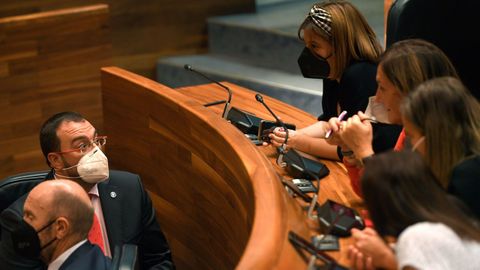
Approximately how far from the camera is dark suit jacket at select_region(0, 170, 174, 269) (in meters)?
1.72

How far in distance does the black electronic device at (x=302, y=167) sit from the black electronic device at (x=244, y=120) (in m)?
0.24

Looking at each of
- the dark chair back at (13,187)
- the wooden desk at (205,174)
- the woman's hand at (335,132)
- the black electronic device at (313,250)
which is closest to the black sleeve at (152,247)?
the wooden desk at (205,174)

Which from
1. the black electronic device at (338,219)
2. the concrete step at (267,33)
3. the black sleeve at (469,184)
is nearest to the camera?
the black sleeve at (469,184)

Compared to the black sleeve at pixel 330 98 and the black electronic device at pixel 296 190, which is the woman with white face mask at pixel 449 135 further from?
the black sleeve at pixel 330 98

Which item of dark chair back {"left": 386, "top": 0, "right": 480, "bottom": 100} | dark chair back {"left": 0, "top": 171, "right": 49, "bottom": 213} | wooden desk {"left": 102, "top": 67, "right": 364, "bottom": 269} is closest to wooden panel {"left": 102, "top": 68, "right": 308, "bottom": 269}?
wooden desk {"left": 102, "top": 67, "right": 364, "bottom": 269}

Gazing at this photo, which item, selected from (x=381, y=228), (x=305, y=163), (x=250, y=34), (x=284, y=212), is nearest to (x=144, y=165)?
(x=305, y=163)

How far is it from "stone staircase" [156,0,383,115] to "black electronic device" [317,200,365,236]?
1.39 meters

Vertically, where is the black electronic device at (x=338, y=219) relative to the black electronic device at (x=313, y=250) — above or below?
below

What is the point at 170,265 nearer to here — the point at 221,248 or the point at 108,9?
the point at 221,248

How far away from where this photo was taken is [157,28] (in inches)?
131

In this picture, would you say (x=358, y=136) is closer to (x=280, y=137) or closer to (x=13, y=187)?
(x=280, y=137)

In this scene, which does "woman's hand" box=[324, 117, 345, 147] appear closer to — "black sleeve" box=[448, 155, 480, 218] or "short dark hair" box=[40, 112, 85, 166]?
"black sleeve" box=[448, 155, 480, 218]

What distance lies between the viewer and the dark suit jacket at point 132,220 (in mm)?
1716

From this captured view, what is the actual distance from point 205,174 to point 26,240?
44cm
